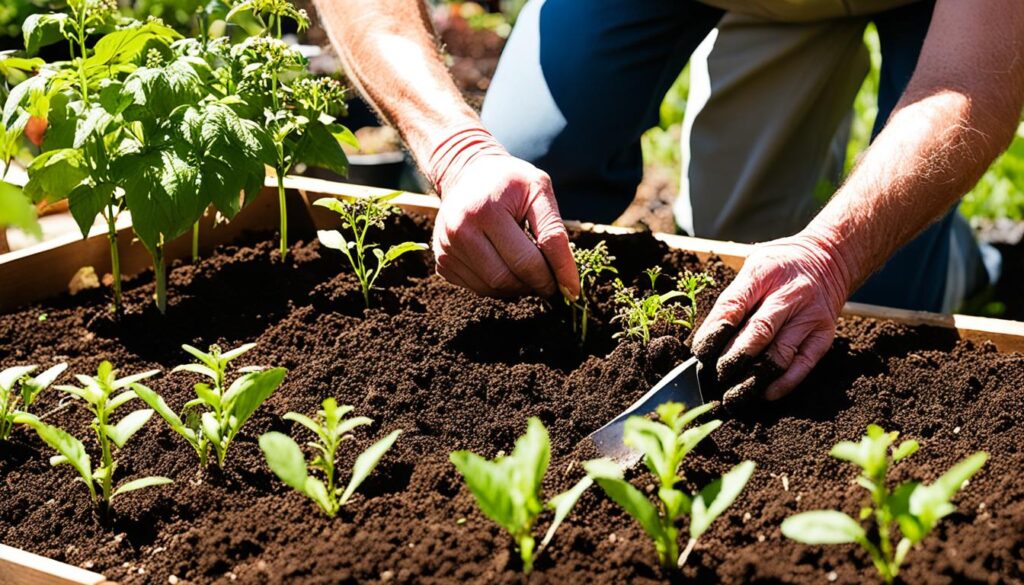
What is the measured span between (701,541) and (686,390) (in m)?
0.40

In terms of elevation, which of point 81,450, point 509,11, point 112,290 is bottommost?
point 509,11

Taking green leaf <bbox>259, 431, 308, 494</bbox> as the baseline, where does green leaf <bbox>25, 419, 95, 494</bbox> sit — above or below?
below

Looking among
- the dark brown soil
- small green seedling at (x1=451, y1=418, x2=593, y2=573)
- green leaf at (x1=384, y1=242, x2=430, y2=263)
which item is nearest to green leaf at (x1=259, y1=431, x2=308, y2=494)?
the dark brown soil

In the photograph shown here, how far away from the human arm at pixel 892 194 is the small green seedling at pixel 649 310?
0.13 meters

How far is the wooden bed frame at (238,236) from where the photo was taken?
2346 millimetres

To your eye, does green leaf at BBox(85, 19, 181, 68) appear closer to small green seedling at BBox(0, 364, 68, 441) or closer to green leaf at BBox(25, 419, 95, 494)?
small green seedling at BBox(0, 364, 68, 441)

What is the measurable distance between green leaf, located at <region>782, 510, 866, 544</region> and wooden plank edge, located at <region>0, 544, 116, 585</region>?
1.01m

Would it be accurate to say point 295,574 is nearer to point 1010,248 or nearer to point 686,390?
point 686,390

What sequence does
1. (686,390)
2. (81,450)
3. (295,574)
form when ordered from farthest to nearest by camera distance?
(686,390) → (81,450) → (295,574)

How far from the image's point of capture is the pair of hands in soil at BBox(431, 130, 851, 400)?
2061 mm

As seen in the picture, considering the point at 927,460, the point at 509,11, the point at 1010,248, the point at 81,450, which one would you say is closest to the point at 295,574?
the point at 81,450

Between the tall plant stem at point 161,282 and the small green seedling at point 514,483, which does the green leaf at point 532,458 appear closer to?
the small green seedling at point 514,483

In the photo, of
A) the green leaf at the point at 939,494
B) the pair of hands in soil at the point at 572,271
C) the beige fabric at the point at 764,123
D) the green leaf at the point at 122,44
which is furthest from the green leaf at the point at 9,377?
the beige fabric at the point at 764,123

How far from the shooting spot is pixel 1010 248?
13.3 feet
